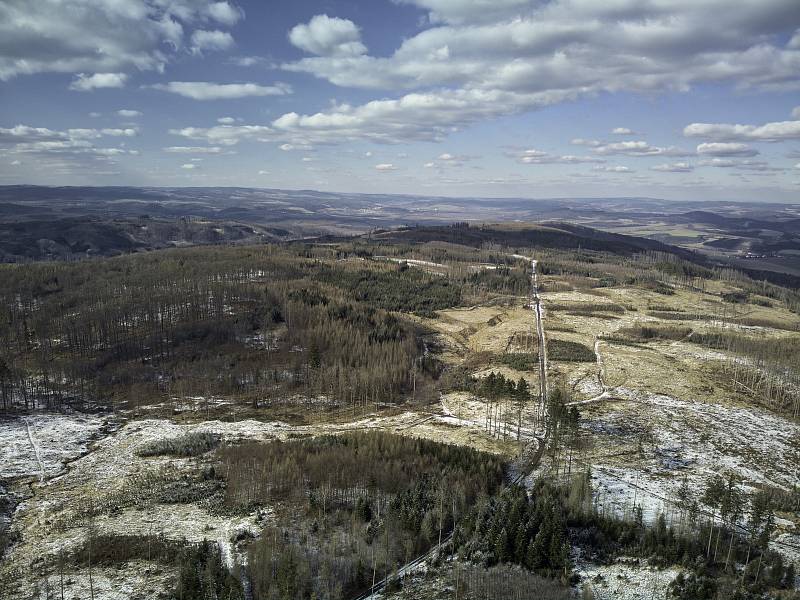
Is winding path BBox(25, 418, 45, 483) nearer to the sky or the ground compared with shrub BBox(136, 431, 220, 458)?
nearer to the ground

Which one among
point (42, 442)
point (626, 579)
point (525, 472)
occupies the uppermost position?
point (626, 579)

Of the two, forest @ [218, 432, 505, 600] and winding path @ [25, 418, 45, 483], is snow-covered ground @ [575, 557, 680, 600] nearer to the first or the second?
forest @ [218, 432, 505, 600]

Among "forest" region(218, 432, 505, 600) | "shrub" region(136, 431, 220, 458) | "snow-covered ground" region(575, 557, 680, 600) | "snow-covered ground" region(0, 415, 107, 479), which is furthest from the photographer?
"shrub" region(136, 431, 220, 458)

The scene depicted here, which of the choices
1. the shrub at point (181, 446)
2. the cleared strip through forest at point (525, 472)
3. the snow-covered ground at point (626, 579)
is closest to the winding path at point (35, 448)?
the shrub at point (181, 446)

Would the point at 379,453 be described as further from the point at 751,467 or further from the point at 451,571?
the point at 751,467

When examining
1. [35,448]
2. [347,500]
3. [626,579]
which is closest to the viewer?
[626,579]

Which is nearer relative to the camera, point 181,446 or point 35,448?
point 181,446

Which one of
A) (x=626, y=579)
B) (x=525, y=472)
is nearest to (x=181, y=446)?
(x=525, y=472)

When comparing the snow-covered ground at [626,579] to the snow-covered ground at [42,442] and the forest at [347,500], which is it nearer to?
the forest at [347,500]

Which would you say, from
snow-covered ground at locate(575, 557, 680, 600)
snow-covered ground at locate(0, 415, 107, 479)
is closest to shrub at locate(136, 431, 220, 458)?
snow-covered ground at locate(0, 415, 107, 479)

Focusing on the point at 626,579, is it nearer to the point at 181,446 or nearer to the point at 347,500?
the point at 347,500

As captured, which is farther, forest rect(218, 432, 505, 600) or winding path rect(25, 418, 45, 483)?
winding path rect(25, 418, 45, 483)

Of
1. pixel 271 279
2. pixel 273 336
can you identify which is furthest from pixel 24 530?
pixel 271 279
